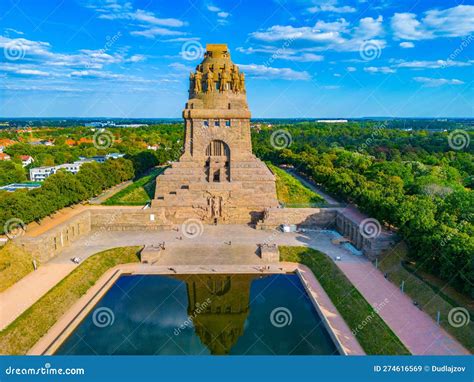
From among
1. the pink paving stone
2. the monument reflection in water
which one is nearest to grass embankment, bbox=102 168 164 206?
the monument reflection in water

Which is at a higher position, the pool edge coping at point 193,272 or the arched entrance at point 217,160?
the arched entrance at point 217,160

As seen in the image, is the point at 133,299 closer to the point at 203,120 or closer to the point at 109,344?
the point at 109,344

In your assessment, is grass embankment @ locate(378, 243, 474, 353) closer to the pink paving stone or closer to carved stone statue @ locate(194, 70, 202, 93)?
the pink paving stone

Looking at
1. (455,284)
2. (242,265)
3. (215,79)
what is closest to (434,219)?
(455,284)

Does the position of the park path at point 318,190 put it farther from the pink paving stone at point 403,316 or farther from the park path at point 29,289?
the park path at point 29,289

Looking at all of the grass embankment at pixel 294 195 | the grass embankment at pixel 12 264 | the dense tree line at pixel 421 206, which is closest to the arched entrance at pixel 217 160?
the grass embankment at pixel 294 195

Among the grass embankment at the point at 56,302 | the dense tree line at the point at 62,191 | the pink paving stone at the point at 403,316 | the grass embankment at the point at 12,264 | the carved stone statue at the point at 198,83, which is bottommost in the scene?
the grass embankment at the point at 56,302
